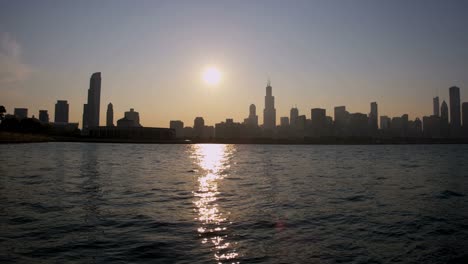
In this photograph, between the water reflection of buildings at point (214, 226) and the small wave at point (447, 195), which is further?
the small wave at point (447, 195)

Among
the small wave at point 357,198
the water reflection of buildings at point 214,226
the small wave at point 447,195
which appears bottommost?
the small wave at point 447,195

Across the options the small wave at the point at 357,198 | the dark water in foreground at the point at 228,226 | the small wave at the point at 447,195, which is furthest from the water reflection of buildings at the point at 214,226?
the small wave at the point at 447,195

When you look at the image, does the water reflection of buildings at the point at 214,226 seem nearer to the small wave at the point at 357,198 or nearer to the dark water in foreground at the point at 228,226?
the dark water in foreground at the point at 228,226

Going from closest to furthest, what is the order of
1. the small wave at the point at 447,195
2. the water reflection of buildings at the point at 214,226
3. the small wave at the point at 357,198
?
the water reflection of buildings at the point at 214,226 → the small wave at the point at 357,198 → the small wave at the point at 447,195

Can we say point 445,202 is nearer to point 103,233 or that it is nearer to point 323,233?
point 323,233

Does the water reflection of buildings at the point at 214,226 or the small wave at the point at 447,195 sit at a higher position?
the water reflection of buildings at the point at 214,226

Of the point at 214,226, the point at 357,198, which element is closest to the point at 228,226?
the point at 214,226

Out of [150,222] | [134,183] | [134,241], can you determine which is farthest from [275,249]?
[134,183]

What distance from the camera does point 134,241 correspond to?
13.8 m

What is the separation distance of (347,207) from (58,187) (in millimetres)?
23758

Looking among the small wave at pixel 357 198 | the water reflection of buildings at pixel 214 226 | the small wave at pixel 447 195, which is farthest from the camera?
the small wave at pixel 447 195

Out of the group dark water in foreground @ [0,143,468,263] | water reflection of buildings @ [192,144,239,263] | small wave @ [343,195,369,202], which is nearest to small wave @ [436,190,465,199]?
dark water in foreground @ [0,143,468,263]

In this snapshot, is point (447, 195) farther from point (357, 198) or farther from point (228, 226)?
point (228, 226)

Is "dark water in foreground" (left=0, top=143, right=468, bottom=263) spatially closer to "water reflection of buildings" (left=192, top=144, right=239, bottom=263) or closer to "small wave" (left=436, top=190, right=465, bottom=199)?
"water reflection of buildings" (left=192, top=144, right=239, bottom=263)
